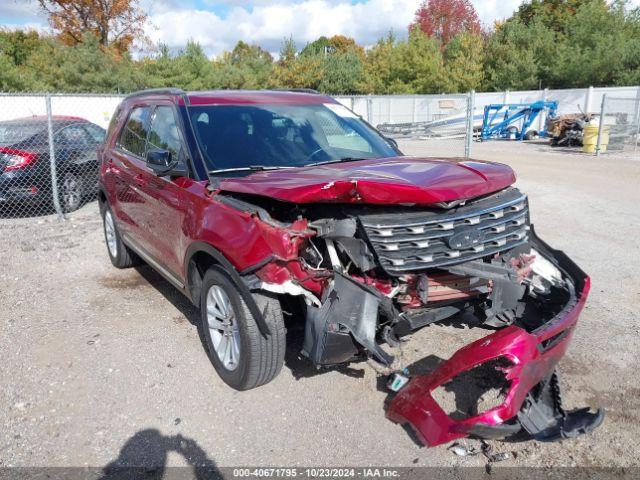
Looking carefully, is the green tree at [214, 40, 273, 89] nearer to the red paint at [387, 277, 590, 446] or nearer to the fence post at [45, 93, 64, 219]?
the fence post at [45, 93, 64, 219]

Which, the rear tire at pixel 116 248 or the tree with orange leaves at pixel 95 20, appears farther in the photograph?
the tree with orange leaves at pixel 95 20

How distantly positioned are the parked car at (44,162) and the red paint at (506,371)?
780cm

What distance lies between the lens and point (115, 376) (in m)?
3.72

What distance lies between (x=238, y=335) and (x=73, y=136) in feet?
24.5

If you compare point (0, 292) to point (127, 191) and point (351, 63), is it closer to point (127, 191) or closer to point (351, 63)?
point (127, 191)

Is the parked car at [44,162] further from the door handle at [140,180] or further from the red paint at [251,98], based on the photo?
the red paint at [251,98]

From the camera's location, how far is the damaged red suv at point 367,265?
2717 mm

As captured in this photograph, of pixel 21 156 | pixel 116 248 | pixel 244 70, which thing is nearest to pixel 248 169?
pixel 116 248

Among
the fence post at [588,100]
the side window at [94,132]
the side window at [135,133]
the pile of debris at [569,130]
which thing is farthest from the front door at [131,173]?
the fence post at [588,100]

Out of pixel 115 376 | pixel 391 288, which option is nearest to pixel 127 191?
pixel 115 376

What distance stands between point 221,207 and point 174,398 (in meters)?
1.31

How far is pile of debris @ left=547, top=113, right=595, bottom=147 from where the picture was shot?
66.1 feet

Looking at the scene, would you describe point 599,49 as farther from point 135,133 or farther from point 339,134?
point 135,133

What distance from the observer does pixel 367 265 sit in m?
2.83
